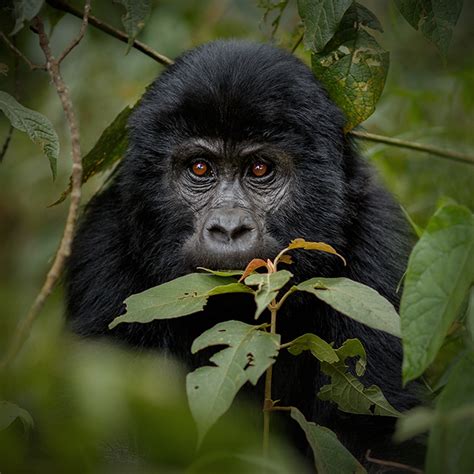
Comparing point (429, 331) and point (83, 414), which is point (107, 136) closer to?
point (429, 331)

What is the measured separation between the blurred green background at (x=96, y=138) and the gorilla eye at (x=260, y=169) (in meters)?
0.77

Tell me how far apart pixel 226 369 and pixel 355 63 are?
2024 millimetres

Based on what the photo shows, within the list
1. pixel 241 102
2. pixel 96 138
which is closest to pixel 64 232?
pixel 241 102

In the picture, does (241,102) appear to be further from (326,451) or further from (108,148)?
(326,451)

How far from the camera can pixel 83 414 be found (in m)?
1.55

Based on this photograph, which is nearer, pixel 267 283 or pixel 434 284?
pixel 434 284

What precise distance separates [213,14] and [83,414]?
317 inches

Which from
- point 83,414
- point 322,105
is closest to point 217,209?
point 322,105

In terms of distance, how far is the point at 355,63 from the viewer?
399 centimetres

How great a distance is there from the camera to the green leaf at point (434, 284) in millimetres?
2324

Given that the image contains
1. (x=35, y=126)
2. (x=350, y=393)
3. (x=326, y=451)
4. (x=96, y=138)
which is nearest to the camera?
(x=326, y=451)

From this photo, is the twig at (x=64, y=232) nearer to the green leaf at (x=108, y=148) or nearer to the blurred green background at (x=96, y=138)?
the blurred green background at (x=96, y=138)

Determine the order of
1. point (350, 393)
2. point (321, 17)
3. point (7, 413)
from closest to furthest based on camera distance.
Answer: point (7, 413), point (350, 393), point (321, 17)

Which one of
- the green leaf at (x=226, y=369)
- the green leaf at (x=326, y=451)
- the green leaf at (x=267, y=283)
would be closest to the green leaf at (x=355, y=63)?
the green leaf at (x=267, y=283)
